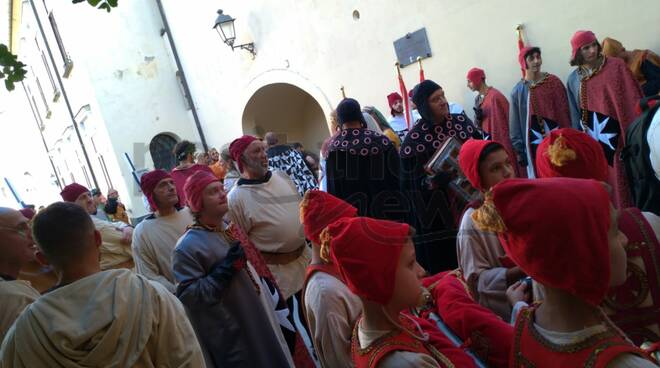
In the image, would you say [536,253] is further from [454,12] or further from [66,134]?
[66,134]

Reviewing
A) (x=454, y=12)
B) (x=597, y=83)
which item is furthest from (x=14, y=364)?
(x=454, y=12)

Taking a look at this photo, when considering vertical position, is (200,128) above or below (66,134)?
below

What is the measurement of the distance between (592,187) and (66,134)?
18989mm

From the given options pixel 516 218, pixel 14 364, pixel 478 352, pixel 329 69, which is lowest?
pixel 478 352

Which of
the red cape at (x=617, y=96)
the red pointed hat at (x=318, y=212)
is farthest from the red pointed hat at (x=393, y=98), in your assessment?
the red pointed hat at (x=318, y=212)

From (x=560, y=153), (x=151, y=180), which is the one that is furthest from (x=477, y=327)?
(x=151, y=180)

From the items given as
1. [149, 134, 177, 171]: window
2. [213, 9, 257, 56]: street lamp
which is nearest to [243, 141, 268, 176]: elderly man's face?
[213, 9, 257, 56]: street lamp

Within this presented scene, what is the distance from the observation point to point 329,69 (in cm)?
921

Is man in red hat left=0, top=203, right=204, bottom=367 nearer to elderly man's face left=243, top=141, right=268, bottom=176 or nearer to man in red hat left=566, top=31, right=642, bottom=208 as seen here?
elderly man's face left=243, top=141, right=268, bottom=176

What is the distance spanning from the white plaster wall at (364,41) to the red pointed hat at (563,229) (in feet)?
15.2

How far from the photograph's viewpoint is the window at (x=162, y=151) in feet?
46.8

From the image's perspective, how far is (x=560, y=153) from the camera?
7.39ft

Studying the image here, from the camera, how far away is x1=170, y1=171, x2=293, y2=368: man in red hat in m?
3.01

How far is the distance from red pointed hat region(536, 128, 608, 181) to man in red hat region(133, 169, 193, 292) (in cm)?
287
